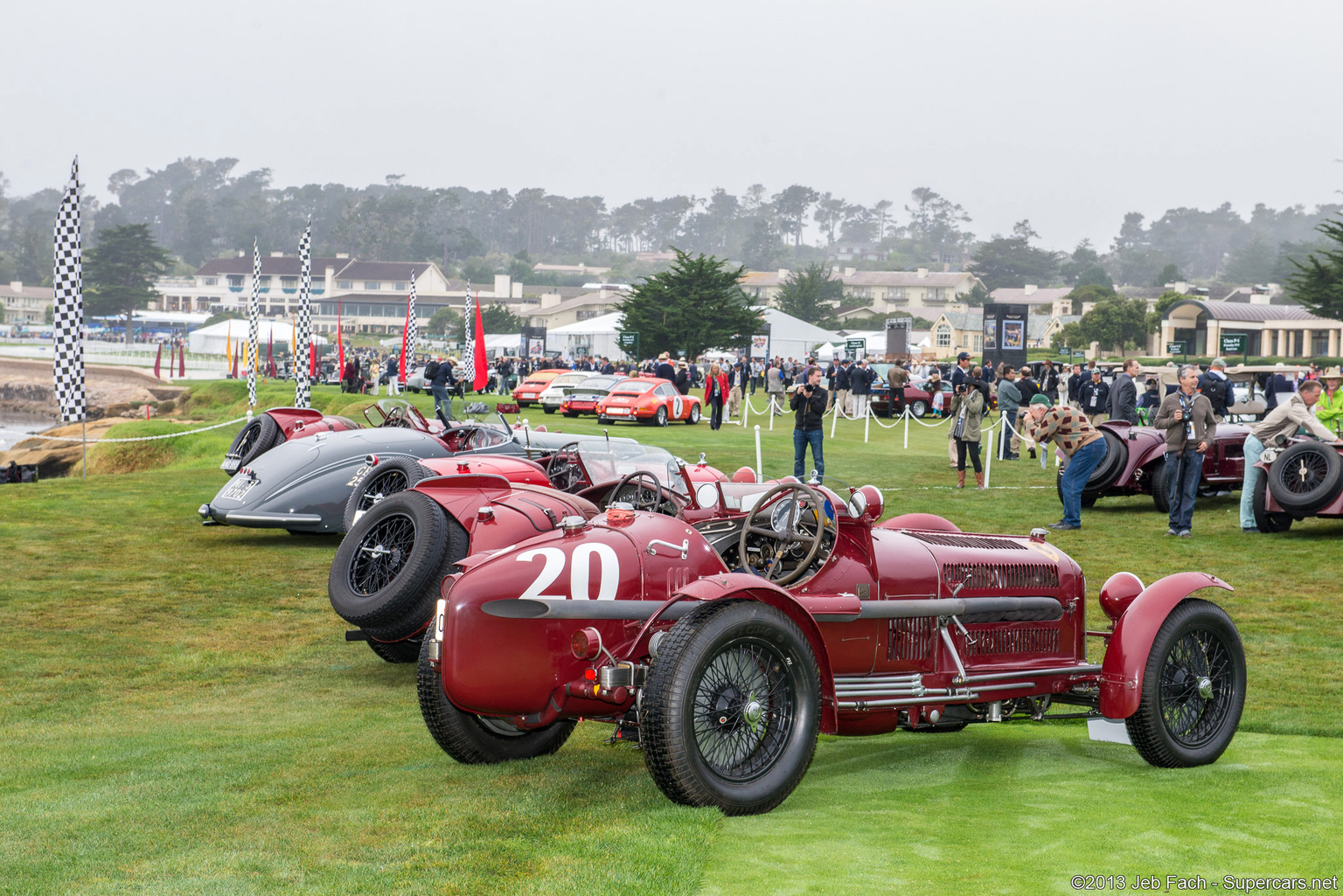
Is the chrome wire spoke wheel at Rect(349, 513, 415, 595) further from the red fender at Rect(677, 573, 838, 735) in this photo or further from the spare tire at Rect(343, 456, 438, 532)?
the red fender at Rect(677, 573, 838, 735)

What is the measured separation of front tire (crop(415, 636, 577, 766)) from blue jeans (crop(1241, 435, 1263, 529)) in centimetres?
1099

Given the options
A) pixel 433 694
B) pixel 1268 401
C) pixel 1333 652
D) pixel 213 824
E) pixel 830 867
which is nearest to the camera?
pixel 830 867

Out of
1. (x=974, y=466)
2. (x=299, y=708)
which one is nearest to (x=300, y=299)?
(x=974, y=466)

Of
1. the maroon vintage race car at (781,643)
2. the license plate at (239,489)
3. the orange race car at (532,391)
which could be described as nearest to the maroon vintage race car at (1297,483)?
the maroon vintage race car at (781,643)

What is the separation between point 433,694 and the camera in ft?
18.6

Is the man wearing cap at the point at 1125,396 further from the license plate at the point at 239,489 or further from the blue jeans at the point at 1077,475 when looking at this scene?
the license plate at the point at 239,489

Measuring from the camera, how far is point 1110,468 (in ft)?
54.7

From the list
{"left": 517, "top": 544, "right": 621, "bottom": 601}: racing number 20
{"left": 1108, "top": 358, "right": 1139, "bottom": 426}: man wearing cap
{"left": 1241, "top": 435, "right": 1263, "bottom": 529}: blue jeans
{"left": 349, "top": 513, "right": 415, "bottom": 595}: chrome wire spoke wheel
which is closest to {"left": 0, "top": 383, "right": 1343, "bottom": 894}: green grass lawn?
{"left": 349, "top": 513, "right": 415, "bottom": 595}: chrome wire spoke wheel

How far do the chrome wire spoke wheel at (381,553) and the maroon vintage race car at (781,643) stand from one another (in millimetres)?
2143

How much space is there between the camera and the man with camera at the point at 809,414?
18.0 meters

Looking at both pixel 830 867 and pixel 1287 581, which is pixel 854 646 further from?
pixel 1287 581

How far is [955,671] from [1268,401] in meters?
27.4

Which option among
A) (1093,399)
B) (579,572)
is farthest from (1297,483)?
(1093,399)

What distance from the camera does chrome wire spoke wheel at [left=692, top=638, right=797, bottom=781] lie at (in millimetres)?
4988
